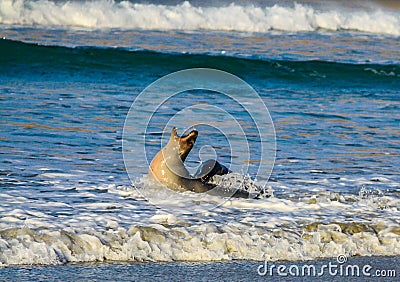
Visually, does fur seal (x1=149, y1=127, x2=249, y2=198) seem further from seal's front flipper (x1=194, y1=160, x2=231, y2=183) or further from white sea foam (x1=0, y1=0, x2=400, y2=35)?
white sea foam (x1=0, y1=0, x2=400, y2=35)

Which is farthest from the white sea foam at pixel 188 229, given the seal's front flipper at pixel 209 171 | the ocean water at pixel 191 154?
the seal's front flipper at pixel 209 171

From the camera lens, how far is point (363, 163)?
7773 millimetres

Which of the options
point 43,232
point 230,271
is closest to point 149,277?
point 230,271

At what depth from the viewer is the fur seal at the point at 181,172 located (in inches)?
248

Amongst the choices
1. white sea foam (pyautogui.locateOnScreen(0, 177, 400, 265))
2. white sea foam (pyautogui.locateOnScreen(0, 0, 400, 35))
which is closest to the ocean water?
white sea foam (pyautogui.locateOnScreen(0, 177, 400, 265))

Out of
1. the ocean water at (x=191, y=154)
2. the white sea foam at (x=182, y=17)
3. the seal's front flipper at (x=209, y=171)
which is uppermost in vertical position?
the white sea foam at (x=182, y=17)

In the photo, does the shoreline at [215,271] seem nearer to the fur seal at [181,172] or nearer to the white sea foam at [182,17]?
the fur seal at [181,172]

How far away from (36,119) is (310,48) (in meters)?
12.4
